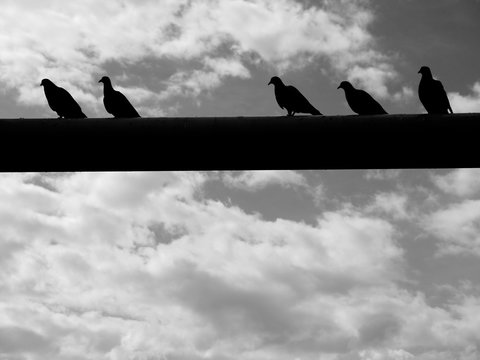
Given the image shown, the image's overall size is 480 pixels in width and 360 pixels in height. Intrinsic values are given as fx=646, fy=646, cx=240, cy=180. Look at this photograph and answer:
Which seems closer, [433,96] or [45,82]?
[433,96]

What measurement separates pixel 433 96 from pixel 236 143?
3.64m

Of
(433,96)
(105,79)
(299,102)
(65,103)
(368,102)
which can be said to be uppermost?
(105,79)

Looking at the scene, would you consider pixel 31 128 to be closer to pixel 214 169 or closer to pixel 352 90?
pixel 214 169

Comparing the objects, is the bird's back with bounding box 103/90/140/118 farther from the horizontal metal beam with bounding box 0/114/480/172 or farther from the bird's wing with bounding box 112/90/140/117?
the horizontal metal beam with bounding box 0/114/480/172

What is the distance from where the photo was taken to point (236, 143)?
16.5 feet

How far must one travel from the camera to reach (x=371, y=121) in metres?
5.05

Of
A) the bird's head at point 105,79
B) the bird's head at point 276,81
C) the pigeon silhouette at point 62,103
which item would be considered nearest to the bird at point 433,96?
the bird's head at point 276,81

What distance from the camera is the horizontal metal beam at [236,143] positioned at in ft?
16.4

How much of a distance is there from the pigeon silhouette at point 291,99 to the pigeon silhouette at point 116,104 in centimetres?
243

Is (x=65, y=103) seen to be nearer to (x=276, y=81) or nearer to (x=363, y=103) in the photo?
(x=276, y=81)

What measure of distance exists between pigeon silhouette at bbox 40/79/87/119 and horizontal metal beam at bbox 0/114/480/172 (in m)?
3.94

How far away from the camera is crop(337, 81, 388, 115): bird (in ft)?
29.6

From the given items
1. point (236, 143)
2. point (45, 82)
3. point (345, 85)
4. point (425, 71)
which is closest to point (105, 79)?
point (45, 82)

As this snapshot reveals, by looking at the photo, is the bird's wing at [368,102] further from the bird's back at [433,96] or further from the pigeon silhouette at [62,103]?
the pigeon silhouette at [62,103]
